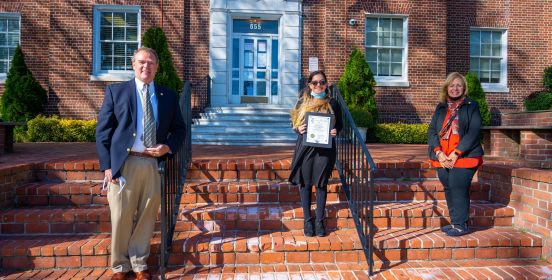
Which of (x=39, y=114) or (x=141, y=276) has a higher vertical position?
(x=39, y=114)

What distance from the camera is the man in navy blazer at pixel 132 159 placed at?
9.64 ft

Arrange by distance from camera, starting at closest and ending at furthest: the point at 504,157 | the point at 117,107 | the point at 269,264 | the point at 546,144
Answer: the point at 117,107
the point at 269,264
the point at 546,144
the point at 504,157

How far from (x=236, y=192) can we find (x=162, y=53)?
6457 mm

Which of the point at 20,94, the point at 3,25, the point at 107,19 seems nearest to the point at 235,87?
the point at 107,19

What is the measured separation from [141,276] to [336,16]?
8.90 meters

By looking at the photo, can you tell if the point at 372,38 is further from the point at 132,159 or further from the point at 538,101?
the point at 132,159

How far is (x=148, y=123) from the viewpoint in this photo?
3.03 meters

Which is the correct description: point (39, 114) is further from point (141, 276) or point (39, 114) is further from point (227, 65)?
point (141, 276)

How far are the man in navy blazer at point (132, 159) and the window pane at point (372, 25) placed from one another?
8.79 meters

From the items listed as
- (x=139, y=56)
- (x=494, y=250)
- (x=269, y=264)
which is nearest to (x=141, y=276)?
(x=269, y=264)

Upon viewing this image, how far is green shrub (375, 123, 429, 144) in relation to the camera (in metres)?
9.65

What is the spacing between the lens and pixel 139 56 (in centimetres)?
301

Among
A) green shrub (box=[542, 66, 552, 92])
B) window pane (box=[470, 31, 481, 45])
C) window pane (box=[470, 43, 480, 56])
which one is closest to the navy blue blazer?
window pane (box=[470, 43, 480, 56])

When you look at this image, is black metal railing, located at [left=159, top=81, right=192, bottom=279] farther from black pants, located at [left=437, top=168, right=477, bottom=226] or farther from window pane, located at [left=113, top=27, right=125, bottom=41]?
window pane, located at [left=113, top=27, right=125, bottom=41]
